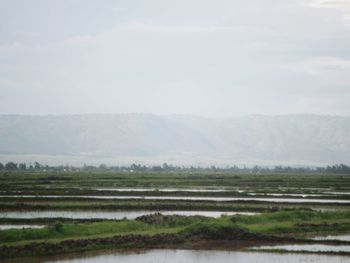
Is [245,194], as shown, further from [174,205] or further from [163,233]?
[163,233]

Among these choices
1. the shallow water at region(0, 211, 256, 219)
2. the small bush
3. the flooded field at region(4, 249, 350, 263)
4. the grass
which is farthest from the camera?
the shallow water at region(0, 211, 256, 219)

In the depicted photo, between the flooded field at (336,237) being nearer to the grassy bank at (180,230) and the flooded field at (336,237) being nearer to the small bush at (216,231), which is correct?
the grassy bank at (180,230)

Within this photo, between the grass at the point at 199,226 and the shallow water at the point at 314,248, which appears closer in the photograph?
the shallow water at the point at 314,248

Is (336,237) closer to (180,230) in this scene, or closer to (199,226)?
(199,226)

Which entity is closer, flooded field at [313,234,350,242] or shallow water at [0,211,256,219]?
flooded field at [313,234,350,242]

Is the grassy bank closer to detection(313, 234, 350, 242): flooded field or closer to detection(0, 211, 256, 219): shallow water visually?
detection(313, 234, 350, 242): flooded field

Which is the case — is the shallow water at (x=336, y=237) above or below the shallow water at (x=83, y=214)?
below

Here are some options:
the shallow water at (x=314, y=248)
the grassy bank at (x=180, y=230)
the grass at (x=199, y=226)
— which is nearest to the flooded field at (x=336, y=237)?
the grassy bank at (x=180, y=230)

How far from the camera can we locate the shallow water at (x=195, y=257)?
17.4 metres

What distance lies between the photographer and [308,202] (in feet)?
117

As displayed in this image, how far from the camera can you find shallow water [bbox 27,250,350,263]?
17.4 m

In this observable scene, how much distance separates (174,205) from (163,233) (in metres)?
10.4

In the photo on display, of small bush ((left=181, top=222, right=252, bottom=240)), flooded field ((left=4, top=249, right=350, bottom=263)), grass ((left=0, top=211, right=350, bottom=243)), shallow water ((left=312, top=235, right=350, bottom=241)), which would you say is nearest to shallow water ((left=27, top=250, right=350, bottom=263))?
flooded field ((left=4, top=249, right=350, bottom=263))

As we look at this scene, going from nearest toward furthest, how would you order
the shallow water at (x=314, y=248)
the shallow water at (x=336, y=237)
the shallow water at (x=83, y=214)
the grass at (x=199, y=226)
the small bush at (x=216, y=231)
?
the shallow water at (x=314, y=248) < the grass at (x=199, y=226) < the small bush at (x=216, y=231) < the shallow water at (x=336, y=237) < the shallow water at (x=83, y=214)
